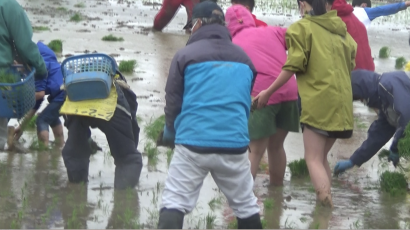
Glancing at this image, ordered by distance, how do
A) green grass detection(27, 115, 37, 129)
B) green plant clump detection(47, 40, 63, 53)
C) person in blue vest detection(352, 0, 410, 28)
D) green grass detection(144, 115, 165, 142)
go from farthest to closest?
1. green plant clump detection(47, 40, 63, 53)
2. person in blue vest detection(352, 0, 410, 28)
3. green grass detection(27, 115, 37, 129)
4. green grass detection(144, 115, 165, 142)

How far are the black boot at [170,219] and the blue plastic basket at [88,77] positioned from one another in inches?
59.3

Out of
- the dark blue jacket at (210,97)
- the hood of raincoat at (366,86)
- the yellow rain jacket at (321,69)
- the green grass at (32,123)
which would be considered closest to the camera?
the dark blue jacket at (210,97)

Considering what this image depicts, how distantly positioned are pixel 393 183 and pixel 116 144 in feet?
7.66

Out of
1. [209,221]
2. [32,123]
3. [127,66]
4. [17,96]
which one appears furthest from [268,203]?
[127,66]

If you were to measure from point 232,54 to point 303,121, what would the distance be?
4.26 ft

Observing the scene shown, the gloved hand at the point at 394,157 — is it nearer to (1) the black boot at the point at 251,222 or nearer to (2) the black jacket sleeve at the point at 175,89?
(1) the black boot at the point at 251,222

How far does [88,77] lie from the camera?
5.78 meters

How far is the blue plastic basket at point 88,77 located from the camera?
578cm

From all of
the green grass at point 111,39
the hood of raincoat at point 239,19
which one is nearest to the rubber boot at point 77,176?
the hood of raincoat at point 239,19

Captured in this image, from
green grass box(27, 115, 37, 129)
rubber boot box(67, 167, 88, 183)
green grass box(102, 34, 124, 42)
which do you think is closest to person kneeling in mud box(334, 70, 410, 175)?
rubber boot box(67, 167, 88, 183)

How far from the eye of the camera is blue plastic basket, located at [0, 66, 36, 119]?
242 inches

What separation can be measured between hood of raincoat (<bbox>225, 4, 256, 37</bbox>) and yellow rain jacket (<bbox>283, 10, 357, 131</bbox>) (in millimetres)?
592

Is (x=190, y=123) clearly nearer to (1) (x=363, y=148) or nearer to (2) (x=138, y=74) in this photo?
(1) (x=363, y=148)

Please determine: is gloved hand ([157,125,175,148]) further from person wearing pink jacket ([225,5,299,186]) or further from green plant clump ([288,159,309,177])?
green plant clump ([288,159,309,177])
